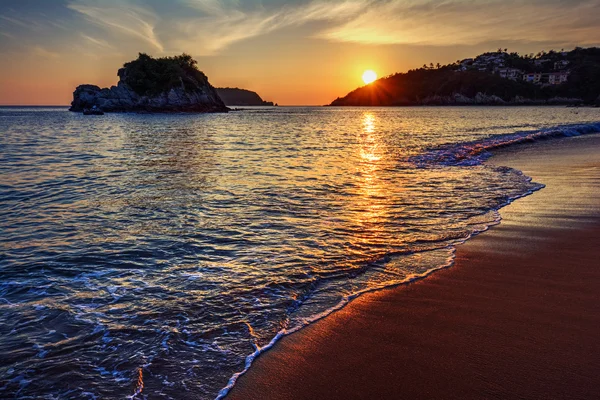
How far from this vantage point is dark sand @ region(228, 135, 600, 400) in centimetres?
312

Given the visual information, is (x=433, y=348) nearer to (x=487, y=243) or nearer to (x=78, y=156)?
(x=487, y=243)

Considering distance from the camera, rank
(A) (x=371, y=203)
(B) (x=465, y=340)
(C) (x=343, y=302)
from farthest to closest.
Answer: (A) (x=371, y=203) → (C) (x=343, y=302) → (B) (x=465, y=340)

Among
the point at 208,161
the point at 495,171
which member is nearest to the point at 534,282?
the point at 495,171

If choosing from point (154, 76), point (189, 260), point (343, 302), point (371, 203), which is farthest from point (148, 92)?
point (343, 302)

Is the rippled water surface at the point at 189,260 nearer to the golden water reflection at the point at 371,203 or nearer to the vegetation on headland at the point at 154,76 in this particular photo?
the golden water reflection at the point at 371,203

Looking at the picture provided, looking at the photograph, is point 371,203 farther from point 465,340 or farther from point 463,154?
point 463,154

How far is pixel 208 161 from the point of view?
62.0 feet

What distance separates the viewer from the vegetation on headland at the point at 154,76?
116500 millimetres

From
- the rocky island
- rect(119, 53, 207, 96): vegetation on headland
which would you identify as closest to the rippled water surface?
the rocky island

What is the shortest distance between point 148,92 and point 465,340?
416 ft

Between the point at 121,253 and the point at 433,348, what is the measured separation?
5183 millimetres

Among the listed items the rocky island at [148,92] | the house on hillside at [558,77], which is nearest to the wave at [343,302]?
the rocky island at [148,92]

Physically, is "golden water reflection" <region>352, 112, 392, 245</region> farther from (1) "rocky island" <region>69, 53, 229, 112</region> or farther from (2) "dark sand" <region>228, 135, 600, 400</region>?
(1) "rocky island" <region>69, 53, 229, 112</region>

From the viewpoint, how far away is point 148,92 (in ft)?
382
